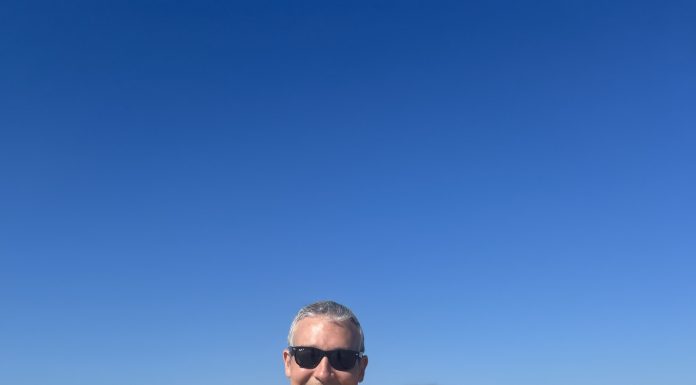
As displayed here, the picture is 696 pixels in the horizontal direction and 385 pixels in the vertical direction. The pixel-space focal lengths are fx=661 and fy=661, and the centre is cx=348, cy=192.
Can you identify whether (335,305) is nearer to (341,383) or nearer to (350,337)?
(350,337)

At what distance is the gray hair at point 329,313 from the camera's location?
316 inches

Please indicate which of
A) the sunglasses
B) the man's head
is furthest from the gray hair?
the sunglasses

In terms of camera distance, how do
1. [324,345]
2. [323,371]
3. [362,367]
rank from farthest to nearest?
[362,367]
[324,345]
[323,371]

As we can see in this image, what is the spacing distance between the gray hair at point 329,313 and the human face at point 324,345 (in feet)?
0.17

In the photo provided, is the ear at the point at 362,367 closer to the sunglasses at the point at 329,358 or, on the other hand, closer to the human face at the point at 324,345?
the human face at the point at 324,345

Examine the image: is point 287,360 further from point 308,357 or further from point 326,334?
point 326,334

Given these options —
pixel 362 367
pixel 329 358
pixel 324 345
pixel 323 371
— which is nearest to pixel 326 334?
pixel 324 345

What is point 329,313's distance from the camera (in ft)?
26.3

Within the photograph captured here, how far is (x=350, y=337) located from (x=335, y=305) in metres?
0.42

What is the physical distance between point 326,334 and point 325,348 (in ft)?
0.54

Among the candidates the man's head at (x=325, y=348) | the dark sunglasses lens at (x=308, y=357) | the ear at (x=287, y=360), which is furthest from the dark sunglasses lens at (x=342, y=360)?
the ear at (x=287, y=360)

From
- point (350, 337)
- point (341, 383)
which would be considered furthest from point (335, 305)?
point (341, 383)

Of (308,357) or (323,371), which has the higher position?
(308,357)

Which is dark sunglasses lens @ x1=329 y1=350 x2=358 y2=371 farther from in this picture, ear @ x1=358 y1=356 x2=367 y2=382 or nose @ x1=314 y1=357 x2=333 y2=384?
ear @ x1=358 y1=356 x2=367 y2=382
